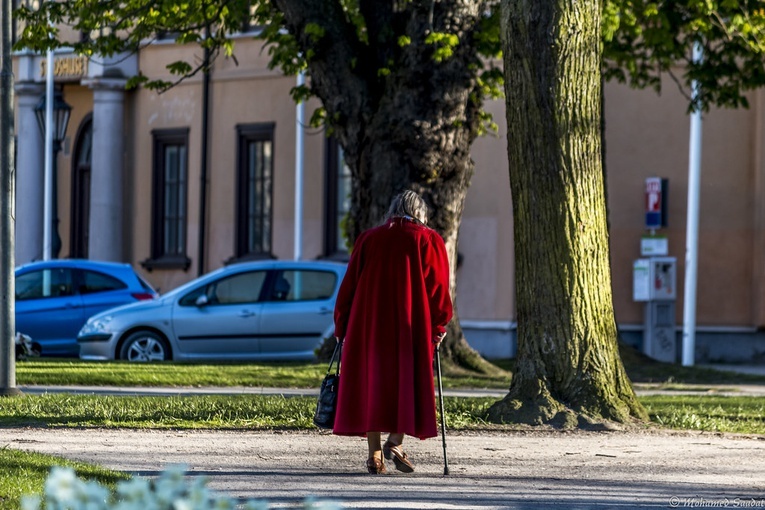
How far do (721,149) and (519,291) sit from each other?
14396 mm

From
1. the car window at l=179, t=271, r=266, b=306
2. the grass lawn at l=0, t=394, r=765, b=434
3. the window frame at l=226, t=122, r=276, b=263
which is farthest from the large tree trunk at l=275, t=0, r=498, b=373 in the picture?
the window frame at l=226, t=122, r=276, b=263

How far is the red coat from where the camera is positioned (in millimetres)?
8922

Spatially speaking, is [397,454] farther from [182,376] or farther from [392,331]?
[182,376]

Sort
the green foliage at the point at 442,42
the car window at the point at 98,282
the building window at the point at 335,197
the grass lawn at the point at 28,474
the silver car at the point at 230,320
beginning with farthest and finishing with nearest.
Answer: the building window at the point at 335,197 < the car window at the point at 98,282 < the silver car at the point at 230,320 < the green foliage at the point at 442,42 < the grass lawn at the point at 28,474

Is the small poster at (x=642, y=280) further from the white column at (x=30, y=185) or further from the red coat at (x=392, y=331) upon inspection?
the red coat at (x=392, y=331)

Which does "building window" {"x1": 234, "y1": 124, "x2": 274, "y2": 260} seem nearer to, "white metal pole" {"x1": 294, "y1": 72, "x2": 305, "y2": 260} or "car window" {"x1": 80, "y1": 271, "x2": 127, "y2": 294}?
"white metal pole" {"x1": 294, "y1": 72, "x2": 305, "y2": 260}

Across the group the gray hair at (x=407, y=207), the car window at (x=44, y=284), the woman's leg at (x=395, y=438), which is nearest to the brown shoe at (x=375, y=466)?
the woman's leg at (x=395, y=438)

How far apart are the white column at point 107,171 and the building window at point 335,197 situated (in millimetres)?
5838

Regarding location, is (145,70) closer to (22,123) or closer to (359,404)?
(22,123)

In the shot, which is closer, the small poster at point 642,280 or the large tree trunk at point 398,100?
the large tree trunk at point 398,100

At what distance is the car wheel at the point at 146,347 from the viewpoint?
20.2m

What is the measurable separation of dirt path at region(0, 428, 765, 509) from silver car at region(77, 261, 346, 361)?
927 centimetres

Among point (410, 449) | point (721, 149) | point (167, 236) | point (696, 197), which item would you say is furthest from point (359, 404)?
point (167, 236)

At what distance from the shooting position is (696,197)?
2364cm
